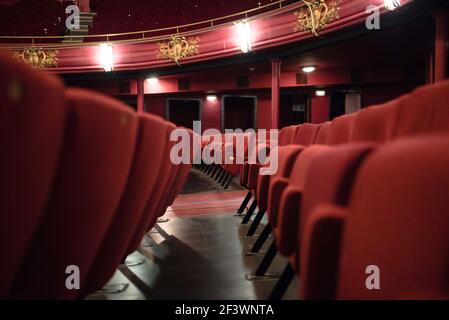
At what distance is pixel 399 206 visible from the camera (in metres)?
0.18

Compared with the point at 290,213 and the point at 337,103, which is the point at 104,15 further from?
the point at 290,213

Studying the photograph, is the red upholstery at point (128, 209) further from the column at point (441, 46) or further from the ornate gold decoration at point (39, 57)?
the ornate gold decoration at point (39, 57)

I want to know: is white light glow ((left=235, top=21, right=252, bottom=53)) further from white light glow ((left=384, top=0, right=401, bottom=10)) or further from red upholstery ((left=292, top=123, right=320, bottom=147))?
red upholstery ((left=292, top=123, right=320, bottom=147))

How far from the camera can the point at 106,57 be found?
3.87 meters

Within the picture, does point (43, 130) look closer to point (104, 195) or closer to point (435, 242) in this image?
point (104, 195)

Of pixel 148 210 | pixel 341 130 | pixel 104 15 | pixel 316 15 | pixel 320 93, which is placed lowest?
pixel 148 210

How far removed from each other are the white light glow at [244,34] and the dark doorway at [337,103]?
139cm

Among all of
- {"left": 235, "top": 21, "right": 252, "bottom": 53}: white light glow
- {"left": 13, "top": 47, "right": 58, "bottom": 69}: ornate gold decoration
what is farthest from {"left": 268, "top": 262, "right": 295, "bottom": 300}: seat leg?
{"left": 13, "top": 47, "right": 58, "bottom": 69}: ornate gold decoration

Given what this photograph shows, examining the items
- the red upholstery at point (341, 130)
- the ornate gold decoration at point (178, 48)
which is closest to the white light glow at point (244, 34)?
the ornate gold decoration at point (178, 48)

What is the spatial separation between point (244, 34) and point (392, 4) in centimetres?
136

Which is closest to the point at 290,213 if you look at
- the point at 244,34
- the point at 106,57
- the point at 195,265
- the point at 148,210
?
the point at 148,210

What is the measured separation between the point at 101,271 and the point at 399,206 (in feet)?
0.90

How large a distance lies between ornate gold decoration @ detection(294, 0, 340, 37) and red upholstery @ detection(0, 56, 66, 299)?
2377 mm

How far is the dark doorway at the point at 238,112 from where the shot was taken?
4555mm
